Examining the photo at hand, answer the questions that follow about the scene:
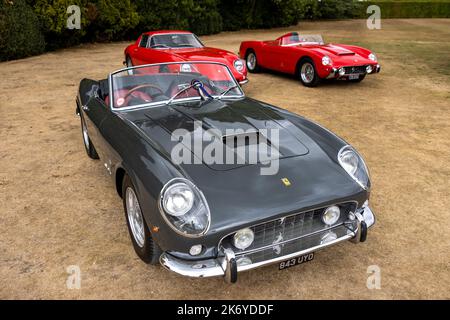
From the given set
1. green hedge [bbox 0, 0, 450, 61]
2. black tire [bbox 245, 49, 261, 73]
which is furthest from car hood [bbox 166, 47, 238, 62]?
green hedge [bbox 0, 0, 450, 61]

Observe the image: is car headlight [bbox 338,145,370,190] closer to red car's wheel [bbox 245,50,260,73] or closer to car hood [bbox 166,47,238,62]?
car hood [bbox 166,47,238,62]

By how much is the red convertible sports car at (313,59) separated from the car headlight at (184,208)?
6.80m

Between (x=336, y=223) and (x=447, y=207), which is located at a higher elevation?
(x=336, y=223)

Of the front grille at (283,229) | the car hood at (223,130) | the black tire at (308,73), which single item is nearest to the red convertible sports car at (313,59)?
the black tire at (308,73)

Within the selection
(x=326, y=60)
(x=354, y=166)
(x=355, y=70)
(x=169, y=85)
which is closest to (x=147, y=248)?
(x=354, y=166)

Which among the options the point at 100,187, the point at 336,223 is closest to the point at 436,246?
the point at 336,223

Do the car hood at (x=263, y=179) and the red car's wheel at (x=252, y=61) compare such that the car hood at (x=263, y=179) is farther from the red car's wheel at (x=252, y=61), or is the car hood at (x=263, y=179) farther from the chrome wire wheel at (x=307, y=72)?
the red car's wheel at (x=252, y=61)

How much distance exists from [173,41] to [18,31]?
814cm

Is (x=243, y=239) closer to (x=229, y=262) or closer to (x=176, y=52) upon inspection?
(x=229, y=262)

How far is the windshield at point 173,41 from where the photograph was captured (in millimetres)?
9047

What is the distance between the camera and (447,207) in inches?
159
